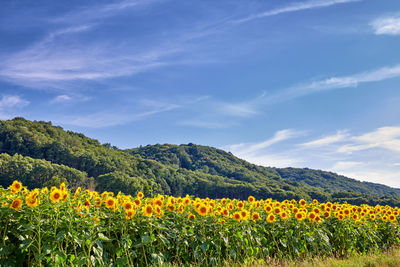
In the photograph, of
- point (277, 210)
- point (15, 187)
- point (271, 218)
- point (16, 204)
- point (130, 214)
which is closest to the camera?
point (16, 204)

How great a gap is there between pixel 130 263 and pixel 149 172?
128m

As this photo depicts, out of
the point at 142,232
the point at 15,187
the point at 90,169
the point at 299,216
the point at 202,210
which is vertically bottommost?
the point at 299,216

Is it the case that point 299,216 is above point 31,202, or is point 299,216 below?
below

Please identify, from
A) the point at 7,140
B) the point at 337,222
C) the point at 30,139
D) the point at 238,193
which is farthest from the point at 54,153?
the point at 337,222

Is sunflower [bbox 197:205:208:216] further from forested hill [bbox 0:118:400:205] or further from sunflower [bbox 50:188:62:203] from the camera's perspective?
forested hill [bbox 0:118:400:205]

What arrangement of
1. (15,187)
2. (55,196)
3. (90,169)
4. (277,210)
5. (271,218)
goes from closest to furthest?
(55,196)
(15,187)
(271,218)
(277,210)
(90,169)

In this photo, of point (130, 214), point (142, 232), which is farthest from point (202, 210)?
point (130, 214)

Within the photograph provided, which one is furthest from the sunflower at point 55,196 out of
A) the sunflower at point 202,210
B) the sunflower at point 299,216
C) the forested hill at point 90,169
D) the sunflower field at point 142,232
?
the forested hill at point 90,169

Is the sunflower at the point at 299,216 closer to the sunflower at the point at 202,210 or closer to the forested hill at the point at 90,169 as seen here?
the sunflower at the point at 202,210

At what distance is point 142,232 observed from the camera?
174 inches

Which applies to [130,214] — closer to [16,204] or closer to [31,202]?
[31,202]

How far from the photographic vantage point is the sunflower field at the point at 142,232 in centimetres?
389

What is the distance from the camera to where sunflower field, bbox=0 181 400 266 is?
389 cm

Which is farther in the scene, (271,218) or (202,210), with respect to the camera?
(271,218)
